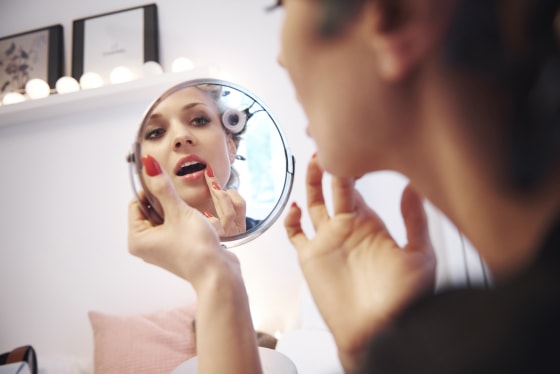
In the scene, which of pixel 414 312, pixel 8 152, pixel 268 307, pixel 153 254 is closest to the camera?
pixel 414 312

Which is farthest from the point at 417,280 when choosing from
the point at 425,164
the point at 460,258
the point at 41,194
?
the point at 41,194

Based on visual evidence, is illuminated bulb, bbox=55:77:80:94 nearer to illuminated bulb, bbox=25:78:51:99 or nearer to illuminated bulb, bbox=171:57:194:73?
illuminated bulb, bbox=25:78:51:99

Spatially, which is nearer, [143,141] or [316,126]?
[316,126]

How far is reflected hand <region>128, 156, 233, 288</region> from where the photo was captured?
573mm

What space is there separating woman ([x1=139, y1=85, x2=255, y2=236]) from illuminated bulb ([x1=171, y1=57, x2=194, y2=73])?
111 cm

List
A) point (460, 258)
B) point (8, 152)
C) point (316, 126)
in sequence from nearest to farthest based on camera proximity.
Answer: point (316, 126)
point (460, 258)
point (8, 152)

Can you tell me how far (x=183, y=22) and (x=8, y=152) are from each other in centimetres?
107

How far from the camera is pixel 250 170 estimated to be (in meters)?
0.74

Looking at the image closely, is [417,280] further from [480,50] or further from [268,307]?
[268,307]

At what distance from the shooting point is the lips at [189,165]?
67cm

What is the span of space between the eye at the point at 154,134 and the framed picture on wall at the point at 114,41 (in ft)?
4.39

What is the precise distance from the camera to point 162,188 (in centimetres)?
59

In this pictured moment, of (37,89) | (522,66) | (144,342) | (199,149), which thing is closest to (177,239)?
(199,149)

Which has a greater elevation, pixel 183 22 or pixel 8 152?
pixel 183 22
